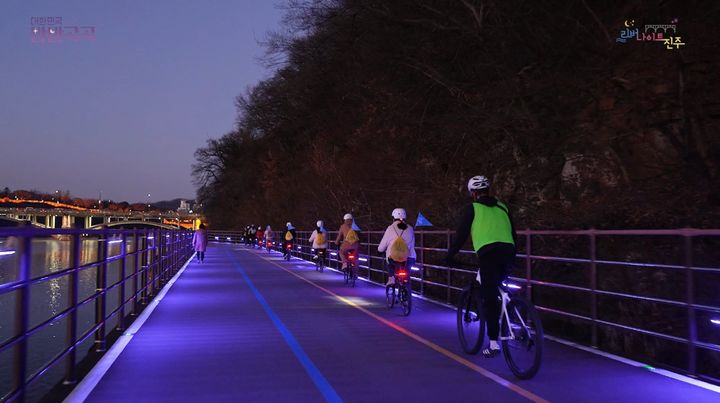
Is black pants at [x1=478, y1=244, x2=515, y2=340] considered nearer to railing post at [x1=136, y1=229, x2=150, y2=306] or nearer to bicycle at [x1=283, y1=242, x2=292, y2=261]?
railing post at [x1=136, y1=229, x2=150, y2=306]

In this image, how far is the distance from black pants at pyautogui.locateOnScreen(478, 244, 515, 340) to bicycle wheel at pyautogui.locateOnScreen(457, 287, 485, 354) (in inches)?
20.7

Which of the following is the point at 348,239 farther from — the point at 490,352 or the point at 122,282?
the point at 490,352

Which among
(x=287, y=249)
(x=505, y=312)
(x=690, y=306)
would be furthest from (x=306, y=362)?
(x=287, y=249)

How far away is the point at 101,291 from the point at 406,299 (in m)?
5.92

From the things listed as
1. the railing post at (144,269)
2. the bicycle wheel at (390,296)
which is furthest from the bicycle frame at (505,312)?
the railing post at (144,269)

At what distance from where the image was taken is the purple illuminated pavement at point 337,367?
6727mm

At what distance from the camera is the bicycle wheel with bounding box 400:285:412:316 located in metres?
13.2

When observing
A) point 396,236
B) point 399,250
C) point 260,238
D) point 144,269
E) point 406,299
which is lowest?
point 406,299

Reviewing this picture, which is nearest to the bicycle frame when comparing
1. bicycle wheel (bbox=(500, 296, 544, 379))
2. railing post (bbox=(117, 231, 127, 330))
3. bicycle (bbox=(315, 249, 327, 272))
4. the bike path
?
bicycle wheel (bbox=(500, 296, 544, 379))

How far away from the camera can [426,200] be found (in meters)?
26.2

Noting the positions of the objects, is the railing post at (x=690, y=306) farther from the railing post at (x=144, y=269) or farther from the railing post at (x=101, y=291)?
the railing post at (x=144, y=269)

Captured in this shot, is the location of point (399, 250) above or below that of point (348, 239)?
below

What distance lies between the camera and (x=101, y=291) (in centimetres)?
873

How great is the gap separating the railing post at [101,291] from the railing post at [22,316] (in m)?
3.06
